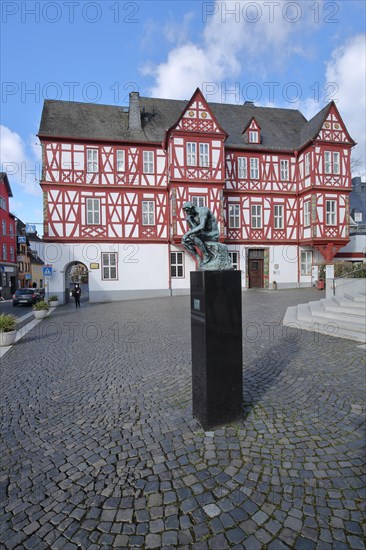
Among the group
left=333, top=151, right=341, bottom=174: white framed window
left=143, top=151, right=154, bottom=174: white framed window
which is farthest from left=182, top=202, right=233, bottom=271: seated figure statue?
left=333, top=151, right=341, bottom=174: white framed window

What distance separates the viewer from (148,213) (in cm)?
2200

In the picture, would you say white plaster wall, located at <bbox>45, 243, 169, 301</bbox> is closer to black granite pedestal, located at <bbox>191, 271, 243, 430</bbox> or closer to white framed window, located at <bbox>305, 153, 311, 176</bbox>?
white framed window, located at <bbox>305, 153, 311, 176</bbox>

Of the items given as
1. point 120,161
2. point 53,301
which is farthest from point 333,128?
point 53,301

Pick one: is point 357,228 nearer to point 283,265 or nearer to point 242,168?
point 283,265

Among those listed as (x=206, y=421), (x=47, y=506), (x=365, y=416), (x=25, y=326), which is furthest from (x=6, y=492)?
(x=25, y=326)

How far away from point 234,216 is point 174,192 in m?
5.53

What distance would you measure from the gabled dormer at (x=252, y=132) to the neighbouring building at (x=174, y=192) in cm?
9

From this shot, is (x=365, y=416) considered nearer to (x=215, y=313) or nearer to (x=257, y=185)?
(x=215, y=313)

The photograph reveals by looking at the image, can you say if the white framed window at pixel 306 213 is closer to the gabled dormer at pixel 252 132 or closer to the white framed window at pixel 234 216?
the white framed window at pixel 234 216

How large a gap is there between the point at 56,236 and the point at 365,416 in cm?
2111

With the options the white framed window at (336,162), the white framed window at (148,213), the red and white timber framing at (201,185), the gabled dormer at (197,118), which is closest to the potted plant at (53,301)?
the red and white timber framing at (201,185)

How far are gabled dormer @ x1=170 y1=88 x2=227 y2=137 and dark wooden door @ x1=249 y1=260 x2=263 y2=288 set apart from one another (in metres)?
10.3

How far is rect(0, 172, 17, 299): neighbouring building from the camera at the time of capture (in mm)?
35062

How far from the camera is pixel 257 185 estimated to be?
2366cm
